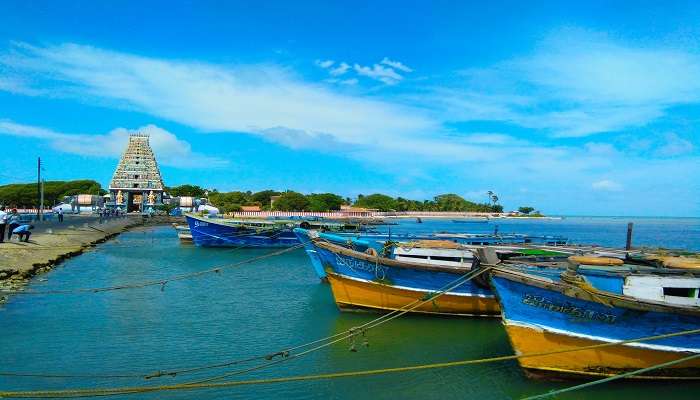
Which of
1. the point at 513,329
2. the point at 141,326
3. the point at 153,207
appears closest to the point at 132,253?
the point at 141,326

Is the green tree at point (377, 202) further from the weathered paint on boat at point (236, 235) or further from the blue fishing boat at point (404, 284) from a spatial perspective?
→ the blue fishing boat at point (404, 284)

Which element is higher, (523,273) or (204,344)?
(523,273)

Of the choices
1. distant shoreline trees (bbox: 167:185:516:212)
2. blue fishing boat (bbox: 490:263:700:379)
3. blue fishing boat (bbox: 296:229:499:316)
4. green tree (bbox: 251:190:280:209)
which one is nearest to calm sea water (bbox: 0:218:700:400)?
blue fishing boat (bbox: 296:229:499:316)

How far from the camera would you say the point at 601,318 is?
9.84 m

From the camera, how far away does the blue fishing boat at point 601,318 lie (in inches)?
380

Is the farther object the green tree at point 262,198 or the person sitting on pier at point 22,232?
the green tree at point 262,198

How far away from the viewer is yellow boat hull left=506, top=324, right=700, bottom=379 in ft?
32.4

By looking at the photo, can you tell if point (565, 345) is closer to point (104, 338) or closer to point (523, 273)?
point (523, 273)

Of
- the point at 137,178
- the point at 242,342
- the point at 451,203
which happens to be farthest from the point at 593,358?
the point at 451,203

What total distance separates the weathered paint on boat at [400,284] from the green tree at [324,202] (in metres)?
105

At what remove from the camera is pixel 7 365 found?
11.4m

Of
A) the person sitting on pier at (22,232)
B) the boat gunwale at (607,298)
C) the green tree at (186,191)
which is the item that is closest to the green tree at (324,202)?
the green tree at (186,191)

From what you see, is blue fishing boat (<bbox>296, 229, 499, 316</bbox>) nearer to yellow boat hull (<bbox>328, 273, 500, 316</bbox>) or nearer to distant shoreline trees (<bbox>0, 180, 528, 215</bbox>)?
yellow boat hull (<bbox>328, 273, 500, 316</bbox>)

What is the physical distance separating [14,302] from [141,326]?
18.6ft
